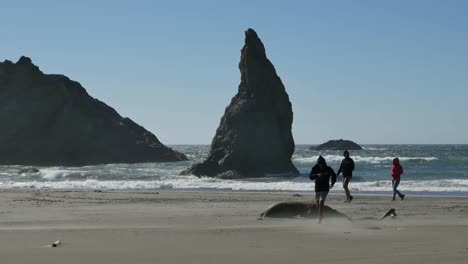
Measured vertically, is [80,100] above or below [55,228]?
above

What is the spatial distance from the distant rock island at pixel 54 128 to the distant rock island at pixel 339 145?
6592cm

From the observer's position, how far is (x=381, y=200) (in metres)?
23.1

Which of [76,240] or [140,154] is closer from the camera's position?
[76,240]

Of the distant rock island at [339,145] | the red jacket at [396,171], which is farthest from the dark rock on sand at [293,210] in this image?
the distant rock island at [339,145]

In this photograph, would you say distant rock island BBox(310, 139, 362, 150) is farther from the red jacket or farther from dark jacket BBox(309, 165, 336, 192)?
dark jacket BBox(309, 165, 336, 192)

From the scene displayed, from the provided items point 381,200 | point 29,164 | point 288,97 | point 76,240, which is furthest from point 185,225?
point 29,164

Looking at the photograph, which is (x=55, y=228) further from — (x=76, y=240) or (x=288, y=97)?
(x=288, y=97)

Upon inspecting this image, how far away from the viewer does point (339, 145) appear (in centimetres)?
16938

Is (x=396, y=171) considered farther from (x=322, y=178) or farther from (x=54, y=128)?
(x=54, y=128)

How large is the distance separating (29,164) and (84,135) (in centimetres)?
1089

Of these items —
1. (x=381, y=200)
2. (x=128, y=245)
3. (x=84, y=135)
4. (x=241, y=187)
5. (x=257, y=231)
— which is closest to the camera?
(x=128, y=245)

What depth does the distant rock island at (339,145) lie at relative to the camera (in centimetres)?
16675

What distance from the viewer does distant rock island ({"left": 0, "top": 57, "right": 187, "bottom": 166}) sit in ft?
324

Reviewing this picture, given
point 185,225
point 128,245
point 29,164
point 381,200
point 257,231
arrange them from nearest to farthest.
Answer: point 128,245 < point 257,231 < point 185,225 < point 381,200 < point 29,164
